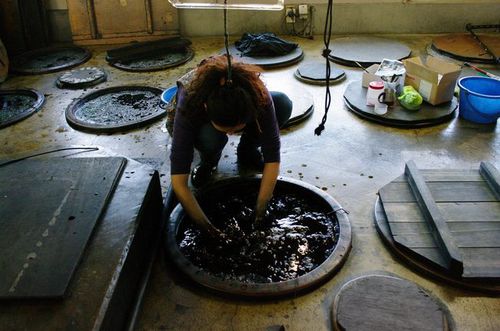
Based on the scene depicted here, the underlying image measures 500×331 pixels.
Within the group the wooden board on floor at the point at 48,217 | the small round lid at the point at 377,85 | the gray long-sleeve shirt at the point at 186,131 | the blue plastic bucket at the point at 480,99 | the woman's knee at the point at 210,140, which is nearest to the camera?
the wooden board on floor at the point at 48,217

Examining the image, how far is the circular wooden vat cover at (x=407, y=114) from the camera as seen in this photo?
11.2 feet

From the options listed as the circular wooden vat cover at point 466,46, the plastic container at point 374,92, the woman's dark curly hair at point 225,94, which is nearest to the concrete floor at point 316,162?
the plastic container at point 374,92

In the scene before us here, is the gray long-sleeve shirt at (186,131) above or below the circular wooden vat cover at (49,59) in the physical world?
above

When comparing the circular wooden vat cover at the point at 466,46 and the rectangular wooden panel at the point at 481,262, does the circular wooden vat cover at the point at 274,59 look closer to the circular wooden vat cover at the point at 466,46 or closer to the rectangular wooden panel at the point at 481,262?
the circular wooden vat cover at the point at 466,46

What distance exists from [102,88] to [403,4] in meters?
3.43

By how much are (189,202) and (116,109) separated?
6.26ft

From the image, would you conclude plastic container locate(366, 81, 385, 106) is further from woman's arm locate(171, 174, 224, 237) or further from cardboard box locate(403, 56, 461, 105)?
woman's arm locate(171, 174, 224, 237)

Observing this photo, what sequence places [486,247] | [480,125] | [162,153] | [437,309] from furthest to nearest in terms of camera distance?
1. [480,125]
2. [162,153]
3. [486,247]
4. [437,309]

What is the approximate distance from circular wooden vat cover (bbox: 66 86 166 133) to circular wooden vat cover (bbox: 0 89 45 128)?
1.12 feet

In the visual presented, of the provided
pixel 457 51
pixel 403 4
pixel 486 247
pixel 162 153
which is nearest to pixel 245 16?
pixel 403 4

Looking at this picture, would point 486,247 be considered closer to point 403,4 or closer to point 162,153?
point 162,153

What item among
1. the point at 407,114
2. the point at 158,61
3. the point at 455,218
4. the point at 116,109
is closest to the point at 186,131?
the point at 455,218

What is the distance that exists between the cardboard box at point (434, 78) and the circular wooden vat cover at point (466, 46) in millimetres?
1133

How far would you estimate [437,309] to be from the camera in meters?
1.93
